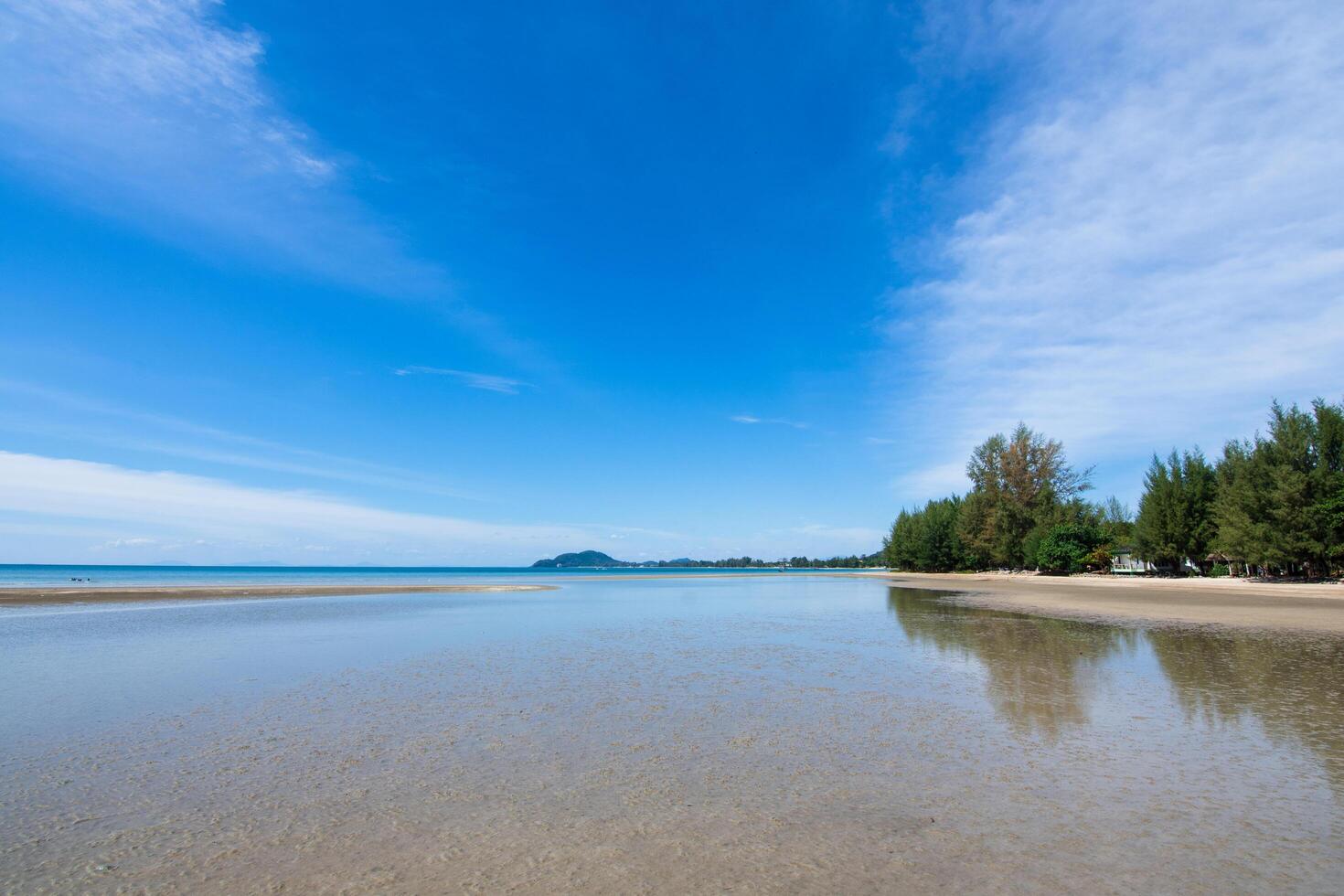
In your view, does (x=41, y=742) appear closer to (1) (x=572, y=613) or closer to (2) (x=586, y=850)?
(2) (x=586, y=850)

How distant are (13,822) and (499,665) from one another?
922 cm

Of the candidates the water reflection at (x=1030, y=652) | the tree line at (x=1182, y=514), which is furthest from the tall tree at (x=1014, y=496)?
the water reflection at (x=1030, y=652)

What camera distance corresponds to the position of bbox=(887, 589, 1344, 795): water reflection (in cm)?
922

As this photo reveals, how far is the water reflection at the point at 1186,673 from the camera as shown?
9.22 m

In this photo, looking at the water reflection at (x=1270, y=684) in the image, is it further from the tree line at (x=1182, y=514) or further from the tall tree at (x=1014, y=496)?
the tall tree at (x=1014, y=496)

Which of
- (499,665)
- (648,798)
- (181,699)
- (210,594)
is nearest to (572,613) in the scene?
(499,665)

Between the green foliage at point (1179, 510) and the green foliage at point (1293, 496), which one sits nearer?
the green foliage at point (1293, 496)

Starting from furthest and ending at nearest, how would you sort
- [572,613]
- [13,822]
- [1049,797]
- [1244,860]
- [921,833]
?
[572,613]
[1049,797]
[13,822]
[921,833]
[1244,860]

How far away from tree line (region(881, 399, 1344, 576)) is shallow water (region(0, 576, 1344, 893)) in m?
33.8

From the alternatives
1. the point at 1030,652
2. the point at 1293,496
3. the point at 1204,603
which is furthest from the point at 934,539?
the point at 1030,652

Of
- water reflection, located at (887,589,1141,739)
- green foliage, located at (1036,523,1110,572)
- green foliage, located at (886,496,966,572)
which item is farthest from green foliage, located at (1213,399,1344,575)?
green foliage, located at (886,496,966,572)

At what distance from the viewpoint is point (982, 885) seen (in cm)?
457

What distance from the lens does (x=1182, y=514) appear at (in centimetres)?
5359

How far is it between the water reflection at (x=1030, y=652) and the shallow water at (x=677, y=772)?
5.6 inches
